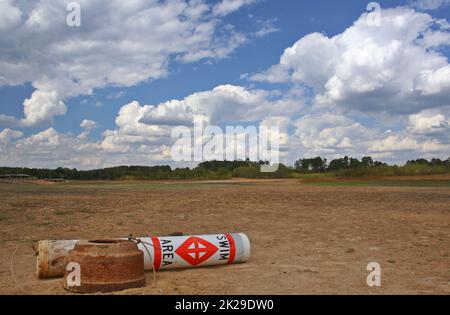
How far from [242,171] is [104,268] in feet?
285

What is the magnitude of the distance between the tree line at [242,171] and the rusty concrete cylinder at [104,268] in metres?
72.3

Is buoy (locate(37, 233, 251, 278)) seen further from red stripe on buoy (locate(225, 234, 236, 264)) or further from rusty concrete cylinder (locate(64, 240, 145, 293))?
rusty concrete cylinder (locate(64, 240, 145, 293))

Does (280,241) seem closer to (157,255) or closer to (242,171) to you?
(157,255)

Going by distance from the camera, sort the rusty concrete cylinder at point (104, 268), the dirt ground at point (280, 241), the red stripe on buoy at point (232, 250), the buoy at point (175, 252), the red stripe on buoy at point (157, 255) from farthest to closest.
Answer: the red stripe on buoy at point (232, 250) < the red stripe on buoy at point (157, 255) < the buoy at point (175, 252) < the dirt ground at point (280, 241) < the rusty concrete cylinder at point (104, 268)

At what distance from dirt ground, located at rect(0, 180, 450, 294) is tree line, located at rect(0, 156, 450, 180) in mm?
59563

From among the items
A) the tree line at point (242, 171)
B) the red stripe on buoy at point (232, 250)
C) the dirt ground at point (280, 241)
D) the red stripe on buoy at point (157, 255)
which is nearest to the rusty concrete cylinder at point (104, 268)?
the dirt ground at point (280, 241)

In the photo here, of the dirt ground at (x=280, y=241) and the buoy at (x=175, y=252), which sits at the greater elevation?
the buoy at (x=175, y=252)

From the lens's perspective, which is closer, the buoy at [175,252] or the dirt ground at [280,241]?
the dirt ground at [280,241]

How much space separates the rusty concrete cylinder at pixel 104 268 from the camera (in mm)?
7176

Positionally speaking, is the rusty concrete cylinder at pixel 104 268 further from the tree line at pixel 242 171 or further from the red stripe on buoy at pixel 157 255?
the tree line at pixel 242 171

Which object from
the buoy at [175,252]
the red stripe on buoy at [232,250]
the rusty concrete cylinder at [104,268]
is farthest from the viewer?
the red stripe on buoy at [232,250]

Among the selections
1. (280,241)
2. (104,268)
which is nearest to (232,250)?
(104,268)

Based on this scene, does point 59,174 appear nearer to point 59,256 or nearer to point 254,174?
point 254,174

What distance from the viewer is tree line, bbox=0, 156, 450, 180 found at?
79125mm
